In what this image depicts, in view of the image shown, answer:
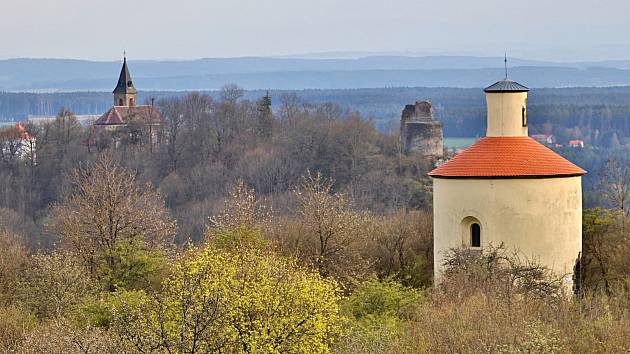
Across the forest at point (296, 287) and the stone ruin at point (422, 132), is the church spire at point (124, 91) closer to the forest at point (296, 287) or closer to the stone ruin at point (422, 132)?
the stone ruin at point (422, 132)

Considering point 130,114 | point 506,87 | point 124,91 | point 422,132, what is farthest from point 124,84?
point 506,87

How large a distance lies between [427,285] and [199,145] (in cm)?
6372

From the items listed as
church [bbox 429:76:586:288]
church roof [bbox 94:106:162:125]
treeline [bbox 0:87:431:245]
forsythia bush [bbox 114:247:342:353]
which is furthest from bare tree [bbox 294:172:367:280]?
church roof [bbox 94:106:162:125]

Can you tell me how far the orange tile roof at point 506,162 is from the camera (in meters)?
30.0

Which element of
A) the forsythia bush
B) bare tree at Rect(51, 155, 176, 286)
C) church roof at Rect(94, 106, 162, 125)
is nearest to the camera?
the forsythia bush

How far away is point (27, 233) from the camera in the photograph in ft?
216

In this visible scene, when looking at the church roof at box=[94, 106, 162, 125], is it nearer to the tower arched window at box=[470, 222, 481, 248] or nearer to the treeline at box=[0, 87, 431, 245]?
the treeline at box=[0, 87, 431, 245]

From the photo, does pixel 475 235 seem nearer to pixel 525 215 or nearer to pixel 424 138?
pixel 525 215

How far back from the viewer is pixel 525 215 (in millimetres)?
29797

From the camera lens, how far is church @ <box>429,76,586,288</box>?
2983 centimetres

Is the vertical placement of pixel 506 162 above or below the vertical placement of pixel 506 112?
below

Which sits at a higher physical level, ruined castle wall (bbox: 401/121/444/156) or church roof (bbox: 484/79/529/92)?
church roof (bbox: 484/79/529/92)

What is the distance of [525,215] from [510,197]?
0.50 metres

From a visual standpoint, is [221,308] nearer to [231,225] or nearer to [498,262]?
[498,262]
